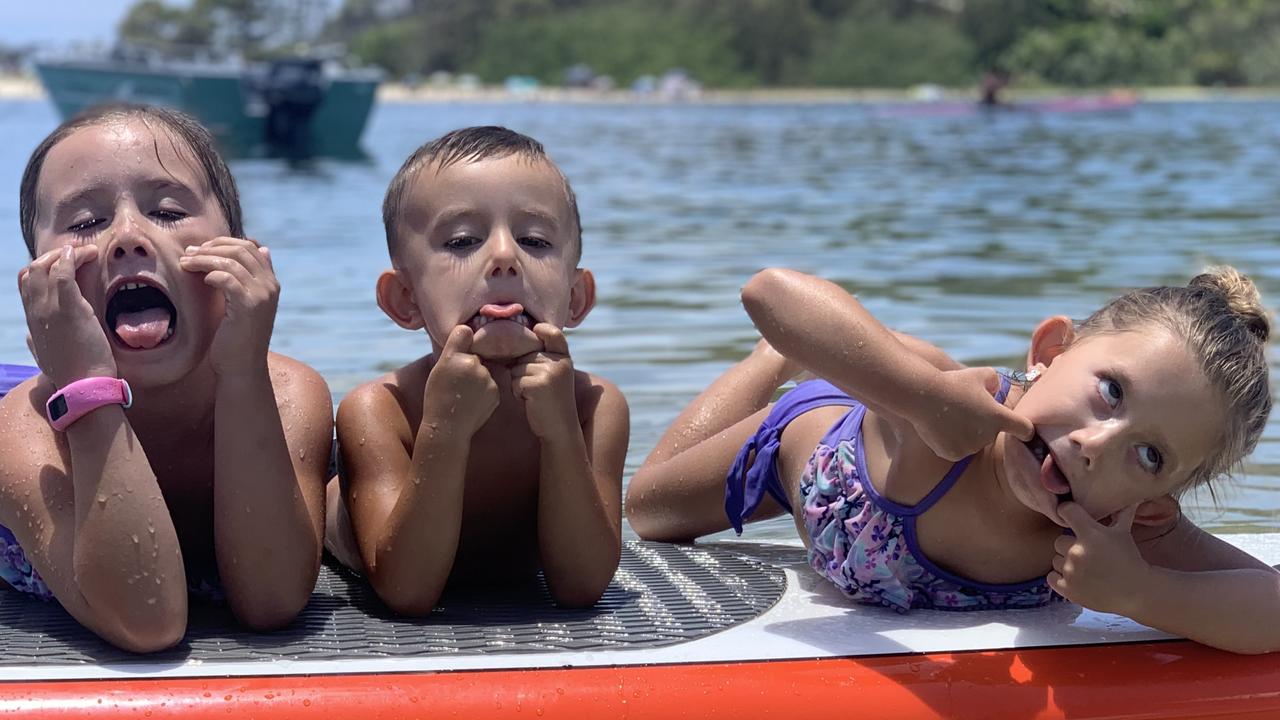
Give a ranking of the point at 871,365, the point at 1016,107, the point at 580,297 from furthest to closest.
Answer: the point at 1016,107
the point at 580,297
the point at 871,365

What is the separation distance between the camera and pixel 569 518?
7.53 feet

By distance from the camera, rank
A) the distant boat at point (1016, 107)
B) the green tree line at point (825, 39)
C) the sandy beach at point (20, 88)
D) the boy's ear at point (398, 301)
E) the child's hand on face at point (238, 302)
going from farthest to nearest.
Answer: the sandy beach at point (20, 88), the green tree line at point (825, 39), the distant boat at point (1016, 107), the boy's ear at point (398, 301), the child's hand on face at point (238, 302)

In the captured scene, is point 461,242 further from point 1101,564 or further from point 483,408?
point 1101,564

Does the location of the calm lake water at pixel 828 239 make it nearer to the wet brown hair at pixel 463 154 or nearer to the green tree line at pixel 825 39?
the wet brown hair at pixel 463 154

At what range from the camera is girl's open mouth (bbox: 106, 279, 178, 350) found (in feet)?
7.22

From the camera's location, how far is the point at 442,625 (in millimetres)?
2291

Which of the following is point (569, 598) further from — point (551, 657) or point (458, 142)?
point (458, 142)

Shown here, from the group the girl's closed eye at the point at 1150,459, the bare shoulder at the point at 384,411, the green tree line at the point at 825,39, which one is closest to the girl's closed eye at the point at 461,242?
the bare shoulder at the point at 384,411

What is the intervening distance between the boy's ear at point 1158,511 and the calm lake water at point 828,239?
1126mm

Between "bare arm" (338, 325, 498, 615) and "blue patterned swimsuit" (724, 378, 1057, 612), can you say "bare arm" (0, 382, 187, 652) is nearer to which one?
"bare arm" (338, 325, 498, 615)

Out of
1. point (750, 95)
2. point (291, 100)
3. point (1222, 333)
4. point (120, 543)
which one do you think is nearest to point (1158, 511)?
point (1222, 333)

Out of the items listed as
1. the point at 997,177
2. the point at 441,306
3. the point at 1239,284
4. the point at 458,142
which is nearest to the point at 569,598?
the point at 441,306

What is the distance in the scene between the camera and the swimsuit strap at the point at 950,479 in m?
2.36

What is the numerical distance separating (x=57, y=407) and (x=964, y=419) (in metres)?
1.23
